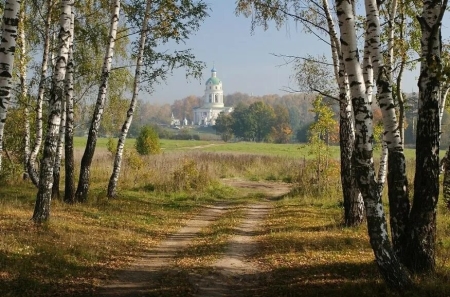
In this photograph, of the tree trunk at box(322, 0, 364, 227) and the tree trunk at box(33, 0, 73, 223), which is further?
the tree trunk at box(322, 0, 364, 227)

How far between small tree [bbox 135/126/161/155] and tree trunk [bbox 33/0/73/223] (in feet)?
79.1

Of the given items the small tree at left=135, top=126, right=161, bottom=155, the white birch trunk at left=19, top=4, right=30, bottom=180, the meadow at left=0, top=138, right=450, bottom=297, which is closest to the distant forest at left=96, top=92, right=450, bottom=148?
the small tree at left=135, top=126, right=161, bottom=155

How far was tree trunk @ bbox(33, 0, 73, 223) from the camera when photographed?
9.88 m

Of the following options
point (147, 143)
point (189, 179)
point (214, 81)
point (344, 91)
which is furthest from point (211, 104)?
point (344, 91)

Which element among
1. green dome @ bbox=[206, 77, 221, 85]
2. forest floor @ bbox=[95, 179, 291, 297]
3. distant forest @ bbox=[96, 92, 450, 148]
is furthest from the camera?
green dome @ bbox=[206, 77, 221, 85]

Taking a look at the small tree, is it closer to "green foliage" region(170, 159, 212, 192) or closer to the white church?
"green foliage" region(170, 159, 212, 192)

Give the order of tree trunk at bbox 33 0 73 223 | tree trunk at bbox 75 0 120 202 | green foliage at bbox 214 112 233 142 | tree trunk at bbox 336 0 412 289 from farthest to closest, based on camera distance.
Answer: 1. green foliage at bbox 214 112 233 142
2. tree trunk at bbox 75 0 120 202
3. tree trunk at bbox 33 0 73 223
4. tree trunk at bbox 336 0 412 289

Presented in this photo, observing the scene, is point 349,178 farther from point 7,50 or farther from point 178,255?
point 7,50

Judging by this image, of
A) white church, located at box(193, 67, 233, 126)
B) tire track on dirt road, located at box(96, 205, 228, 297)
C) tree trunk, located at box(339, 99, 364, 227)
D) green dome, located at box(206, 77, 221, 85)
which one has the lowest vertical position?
tire track on dirt road, located at box(96, 205, 228, 297)

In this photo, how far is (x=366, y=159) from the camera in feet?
20.0

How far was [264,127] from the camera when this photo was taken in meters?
93.5

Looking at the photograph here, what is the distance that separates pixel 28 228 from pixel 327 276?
6.27 meters

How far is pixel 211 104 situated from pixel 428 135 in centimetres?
14389

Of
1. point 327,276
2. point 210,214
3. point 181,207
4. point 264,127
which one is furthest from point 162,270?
point 264,127
